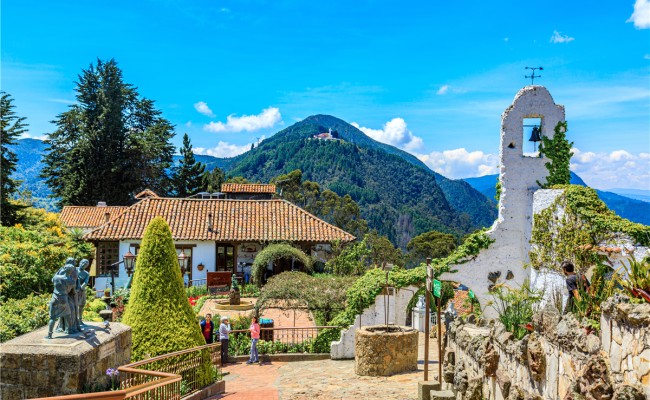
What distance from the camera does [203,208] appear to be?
3070cm

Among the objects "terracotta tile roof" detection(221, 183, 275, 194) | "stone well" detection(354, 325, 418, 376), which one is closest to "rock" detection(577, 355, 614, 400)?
"stone well" detection(354, 325, 418, 376)

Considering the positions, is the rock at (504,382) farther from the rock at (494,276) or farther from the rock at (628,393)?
the rock at (494,276)

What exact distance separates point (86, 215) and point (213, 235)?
1915 centimetres

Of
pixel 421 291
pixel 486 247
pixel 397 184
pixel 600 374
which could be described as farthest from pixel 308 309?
pixel 397 184

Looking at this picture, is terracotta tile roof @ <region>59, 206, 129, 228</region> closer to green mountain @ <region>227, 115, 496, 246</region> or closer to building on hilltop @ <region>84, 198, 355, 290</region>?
building on hilltop @ <region>84, 198, 355, 290</region>

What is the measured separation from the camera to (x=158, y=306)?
452 inches

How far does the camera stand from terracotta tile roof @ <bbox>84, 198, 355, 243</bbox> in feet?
91.7

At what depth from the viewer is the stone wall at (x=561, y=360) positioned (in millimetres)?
5219

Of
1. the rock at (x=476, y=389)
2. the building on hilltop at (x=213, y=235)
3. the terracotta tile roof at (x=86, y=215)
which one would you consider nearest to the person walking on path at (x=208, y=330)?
the rock at (x=476, y=389)

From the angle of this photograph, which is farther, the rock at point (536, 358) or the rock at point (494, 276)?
the rock at point (494, 276)

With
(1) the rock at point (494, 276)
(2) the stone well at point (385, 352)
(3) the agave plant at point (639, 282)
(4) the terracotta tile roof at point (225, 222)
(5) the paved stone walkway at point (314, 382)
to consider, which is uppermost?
(4) the terracotta tile roof at point (225, 222)

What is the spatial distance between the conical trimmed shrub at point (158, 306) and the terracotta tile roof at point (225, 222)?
52.5 ft

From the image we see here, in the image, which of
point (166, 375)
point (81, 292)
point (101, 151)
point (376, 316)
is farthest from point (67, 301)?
point (101, 151)

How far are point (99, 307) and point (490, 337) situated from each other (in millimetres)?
12187
